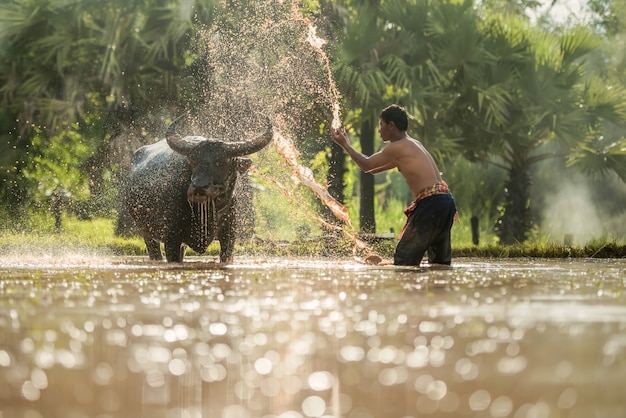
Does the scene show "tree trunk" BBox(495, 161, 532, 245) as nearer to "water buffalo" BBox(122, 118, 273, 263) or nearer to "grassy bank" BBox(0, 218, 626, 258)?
"grassy bank" BBox(0, 218, 626, 258)

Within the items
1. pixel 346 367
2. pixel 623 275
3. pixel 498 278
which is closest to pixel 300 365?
pixel 346 367

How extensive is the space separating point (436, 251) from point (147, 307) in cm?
576

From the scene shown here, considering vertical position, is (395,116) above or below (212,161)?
above

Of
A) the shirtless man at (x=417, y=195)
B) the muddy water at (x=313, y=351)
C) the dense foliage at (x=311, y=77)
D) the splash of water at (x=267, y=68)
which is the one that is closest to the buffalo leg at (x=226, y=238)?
the shirtless man at (x=417, y=195)

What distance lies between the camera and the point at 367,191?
2516 cm

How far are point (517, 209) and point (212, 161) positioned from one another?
13.8m

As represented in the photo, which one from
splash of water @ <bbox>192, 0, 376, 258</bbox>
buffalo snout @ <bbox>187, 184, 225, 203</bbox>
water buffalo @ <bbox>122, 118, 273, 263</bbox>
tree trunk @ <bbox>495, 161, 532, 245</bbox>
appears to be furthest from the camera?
tree trunk @ <bbox>495, 161, 532, 245</bbox>

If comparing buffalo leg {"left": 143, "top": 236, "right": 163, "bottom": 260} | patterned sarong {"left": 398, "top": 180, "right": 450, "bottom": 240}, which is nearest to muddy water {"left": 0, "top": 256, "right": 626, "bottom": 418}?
patterned sarong {"left": 398, "top": 180, "right": 450, "bottom": 240}

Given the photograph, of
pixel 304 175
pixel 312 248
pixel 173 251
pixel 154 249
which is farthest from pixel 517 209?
pixel 173 251

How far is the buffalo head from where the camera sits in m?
11.8

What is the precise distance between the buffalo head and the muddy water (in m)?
3.67

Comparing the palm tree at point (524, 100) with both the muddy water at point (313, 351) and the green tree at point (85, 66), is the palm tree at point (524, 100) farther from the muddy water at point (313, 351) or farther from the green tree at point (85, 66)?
the muddy water at point (313, 351)

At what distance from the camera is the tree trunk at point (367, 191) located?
80.1 feet

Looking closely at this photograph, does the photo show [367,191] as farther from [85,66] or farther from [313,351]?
[313,351]
